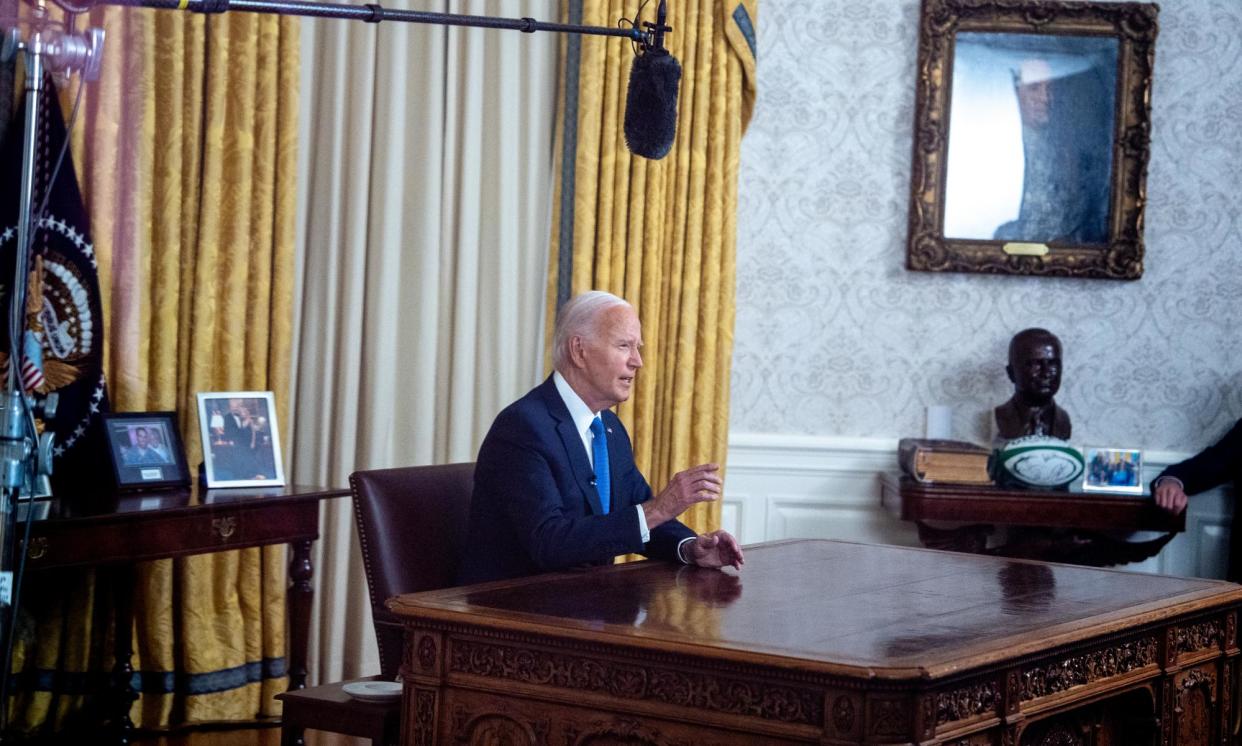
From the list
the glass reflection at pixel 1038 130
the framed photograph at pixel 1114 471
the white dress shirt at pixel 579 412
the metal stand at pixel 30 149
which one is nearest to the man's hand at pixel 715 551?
the white dress shirt at pixel 579 412

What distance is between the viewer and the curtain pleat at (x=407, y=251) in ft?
16.1

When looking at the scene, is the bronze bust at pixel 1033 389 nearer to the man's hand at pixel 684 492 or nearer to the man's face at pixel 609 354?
the man's face at pixel 609 354

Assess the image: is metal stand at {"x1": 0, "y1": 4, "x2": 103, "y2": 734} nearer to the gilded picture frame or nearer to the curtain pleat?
the curtain pleat

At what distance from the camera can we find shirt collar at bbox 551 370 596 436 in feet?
10.7

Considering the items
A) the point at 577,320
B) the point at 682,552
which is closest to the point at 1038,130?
the point at 577,320

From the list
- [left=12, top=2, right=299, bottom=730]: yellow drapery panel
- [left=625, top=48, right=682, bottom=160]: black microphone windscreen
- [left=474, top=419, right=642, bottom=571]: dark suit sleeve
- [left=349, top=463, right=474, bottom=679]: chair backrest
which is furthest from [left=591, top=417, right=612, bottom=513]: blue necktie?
[left=12, top=2, right=299, bottom=730]: yellow drapery panel

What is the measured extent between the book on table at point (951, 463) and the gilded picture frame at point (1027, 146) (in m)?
0.78

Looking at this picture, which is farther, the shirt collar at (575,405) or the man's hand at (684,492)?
the shirt collar at (575,405)

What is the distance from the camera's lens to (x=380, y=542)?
319cm

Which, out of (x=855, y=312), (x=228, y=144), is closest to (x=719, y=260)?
(x=855, y=312)

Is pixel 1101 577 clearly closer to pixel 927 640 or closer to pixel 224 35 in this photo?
pixel 927 640

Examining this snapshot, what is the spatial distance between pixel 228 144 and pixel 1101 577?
2.83m

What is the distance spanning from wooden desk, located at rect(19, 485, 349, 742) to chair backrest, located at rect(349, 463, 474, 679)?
0.69m

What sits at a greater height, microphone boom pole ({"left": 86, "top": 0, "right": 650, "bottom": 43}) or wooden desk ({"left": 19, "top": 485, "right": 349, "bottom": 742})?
microphone boom pole ({"left": 86, "top": 0, "right": 650, "bottom": 43})
